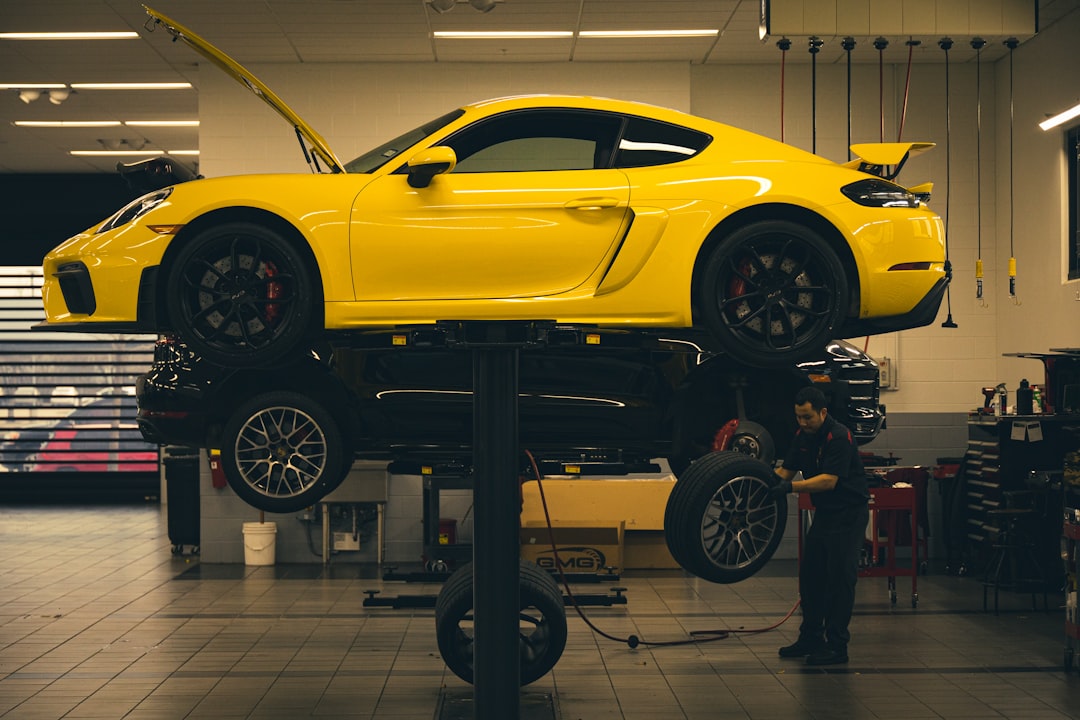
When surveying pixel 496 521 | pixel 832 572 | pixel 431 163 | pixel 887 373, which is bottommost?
pixel 832 572

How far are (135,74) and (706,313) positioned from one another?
27.8 ft

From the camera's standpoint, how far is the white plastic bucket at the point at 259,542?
31.9ft

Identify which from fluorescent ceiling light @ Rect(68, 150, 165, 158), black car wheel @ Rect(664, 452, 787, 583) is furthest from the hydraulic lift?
fluorescent ceiling light @ Rect(68, 150, 165, 158)

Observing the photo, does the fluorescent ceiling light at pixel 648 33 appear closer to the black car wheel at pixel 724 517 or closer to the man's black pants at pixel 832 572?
the man's black pants at pixel 832 572

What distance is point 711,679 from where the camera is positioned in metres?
6.27

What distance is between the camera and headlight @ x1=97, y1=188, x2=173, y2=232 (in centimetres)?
367

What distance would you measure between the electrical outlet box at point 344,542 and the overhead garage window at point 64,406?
6.74 meters

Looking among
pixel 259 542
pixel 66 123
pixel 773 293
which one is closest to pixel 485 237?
pixel 773 293

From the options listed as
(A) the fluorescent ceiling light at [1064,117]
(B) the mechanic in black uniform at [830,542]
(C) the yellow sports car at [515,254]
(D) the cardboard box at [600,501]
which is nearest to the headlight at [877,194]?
(C) the yellow sports car at [515,254]

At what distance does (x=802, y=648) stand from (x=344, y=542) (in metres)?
4.65

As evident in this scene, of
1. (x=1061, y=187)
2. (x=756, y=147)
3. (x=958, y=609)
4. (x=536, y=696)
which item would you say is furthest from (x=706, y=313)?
(x=1061, y=187)

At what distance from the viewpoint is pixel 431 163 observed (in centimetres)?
339

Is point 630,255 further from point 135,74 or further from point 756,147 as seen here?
point 135,74

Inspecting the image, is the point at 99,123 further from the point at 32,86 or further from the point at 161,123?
the point at 32,86
